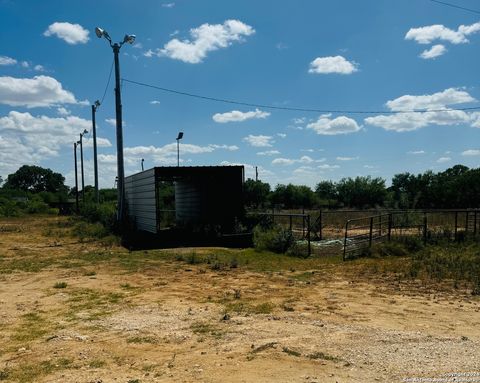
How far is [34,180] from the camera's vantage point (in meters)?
132

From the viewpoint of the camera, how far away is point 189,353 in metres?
5.34

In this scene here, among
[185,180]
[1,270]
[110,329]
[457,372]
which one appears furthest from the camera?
[185,180]

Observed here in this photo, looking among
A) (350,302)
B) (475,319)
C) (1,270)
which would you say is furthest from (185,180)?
(475,319)

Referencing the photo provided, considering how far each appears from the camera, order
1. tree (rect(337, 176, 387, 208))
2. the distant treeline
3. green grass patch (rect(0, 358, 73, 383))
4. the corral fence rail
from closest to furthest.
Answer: green grass patch (rect(0, 358, 73, 383)), the corral fence rail, the distant treeline, tree (rect(337, 176, 387, 208))

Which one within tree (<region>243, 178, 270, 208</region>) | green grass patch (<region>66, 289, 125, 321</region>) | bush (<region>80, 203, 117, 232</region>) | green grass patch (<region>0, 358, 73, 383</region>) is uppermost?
tree (<region>243, 178, 270, 208</region>)

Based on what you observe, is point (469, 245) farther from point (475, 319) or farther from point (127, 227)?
point (127, 227)

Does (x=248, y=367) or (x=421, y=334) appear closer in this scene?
(x=248, y=367)

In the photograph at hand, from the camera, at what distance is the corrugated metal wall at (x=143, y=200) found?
19812 mm

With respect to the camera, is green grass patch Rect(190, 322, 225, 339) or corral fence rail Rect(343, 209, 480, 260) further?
corral fence rail Rect(343, 209, 480, 260)

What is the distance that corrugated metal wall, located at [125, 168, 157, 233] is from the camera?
1981 centimetres

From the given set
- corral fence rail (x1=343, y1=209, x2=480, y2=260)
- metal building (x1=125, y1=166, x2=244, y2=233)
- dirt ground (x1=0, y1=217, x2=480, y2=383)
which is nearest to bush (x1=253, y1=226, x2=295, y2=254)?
corral fence rail (x1=343, y1=209, x2=480, y2=260)

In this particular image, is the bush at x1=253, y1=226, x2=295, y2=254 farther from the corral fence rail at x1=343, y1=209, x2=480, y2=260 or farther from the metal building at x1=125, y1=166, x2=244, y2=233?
the metal building at x1=125, y1=166, x2=244, y2=233

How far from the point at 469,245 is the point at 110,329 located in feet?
41.8

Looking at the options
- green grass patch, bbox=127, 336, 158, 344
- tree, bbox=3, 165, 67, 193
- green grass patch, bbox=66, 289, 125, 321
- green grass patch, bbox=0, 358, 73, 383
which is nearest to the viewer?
green grass patch, bbox=0, 358, 73, 383
